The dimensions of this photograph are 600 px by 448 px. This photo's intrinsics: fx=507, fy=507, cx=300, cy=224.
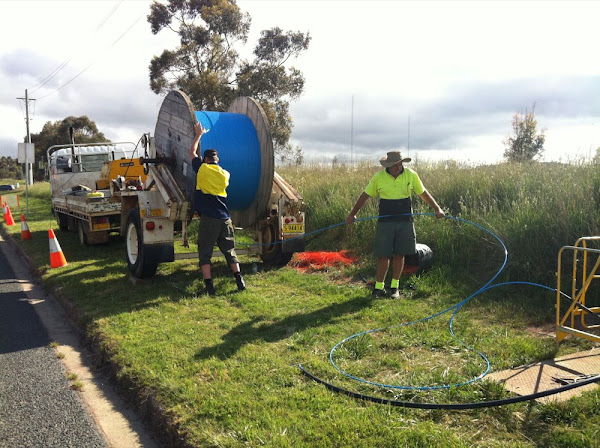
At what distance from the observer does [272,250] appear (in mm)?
8539

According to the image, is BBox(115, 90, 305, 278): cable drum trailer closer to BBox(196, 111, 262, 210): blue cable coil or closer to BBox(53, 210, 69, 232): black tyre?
BBox(196, 111, 262, 210): blue cable coil

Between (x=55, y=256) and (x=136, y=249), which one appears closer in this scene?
(x=136, y=249)

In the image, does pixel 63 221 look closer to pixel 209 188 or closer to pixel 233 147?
pixel 233 147

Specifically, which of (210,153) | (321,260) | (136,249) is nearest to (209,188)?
(210,153)

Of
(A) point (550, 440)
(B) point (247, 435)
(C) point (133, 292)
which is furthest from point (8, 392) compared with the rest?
(A) point (550, 440)

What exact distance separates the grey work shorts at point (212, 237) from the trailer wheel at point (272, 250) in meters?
1.22

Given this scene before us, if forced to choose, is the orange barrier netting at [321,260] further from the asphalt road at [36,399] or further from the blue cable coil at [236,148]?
the asphalt road at [36,399]

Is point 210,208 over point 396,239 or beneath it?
over

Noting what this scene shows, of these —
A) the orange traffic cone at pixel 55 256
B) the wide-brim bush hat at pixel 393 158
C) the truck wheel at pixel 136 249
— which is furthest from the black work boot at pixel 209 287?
the orange traffic cone at pixel 55 256

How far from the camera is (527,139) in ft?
50.7

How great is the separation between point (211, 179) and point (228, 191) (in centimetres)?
112

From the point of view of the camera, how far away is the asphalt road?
12.0 feet

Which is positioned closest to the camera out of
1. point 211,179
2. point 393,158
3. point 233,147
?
point 393,158

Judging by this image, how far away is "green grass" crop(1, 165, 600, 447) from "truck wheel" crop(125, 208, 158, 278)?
0.80 ft
